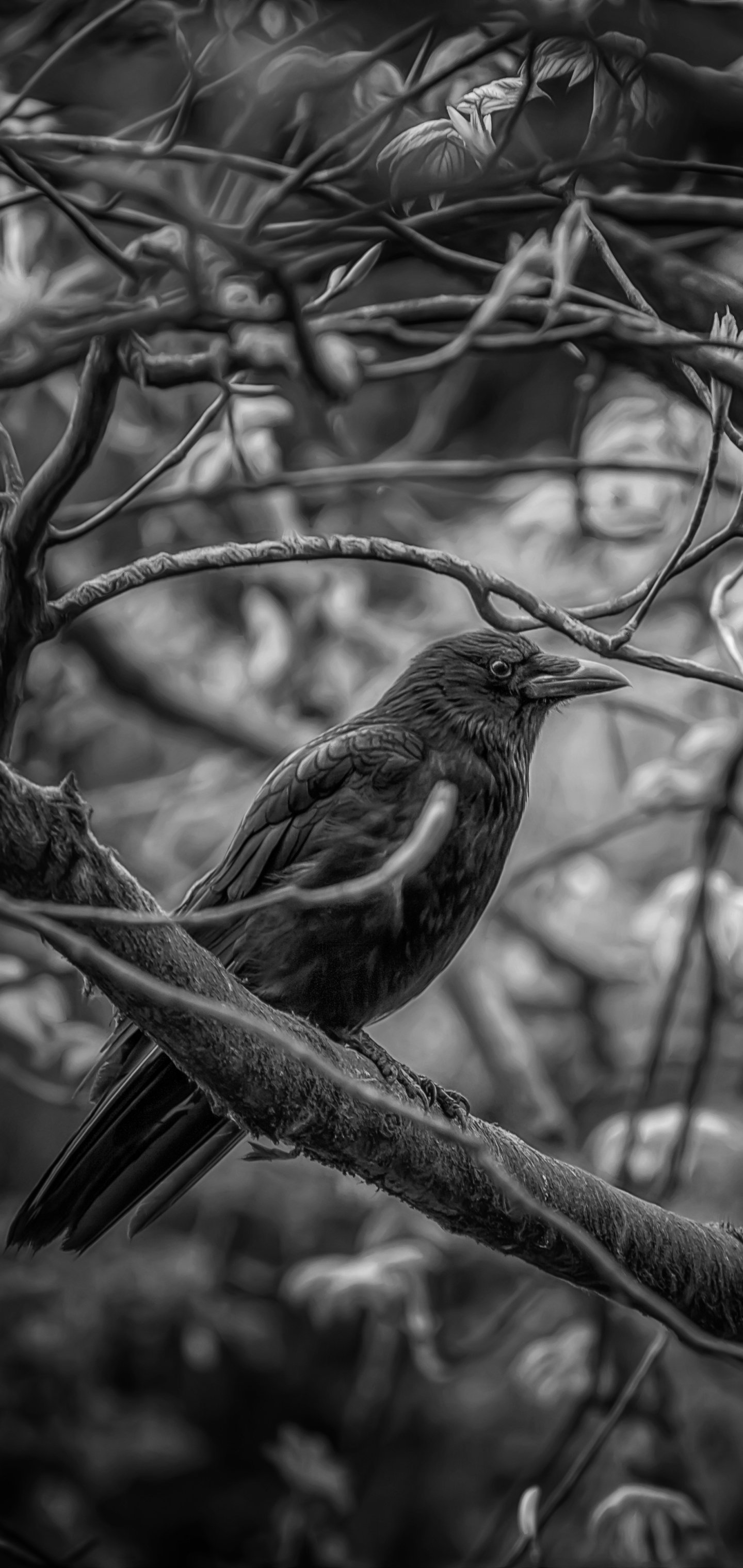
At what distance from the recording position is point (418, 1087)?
8.51 feet

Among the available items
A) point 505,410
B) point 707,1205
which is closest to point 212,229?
point 707,1205

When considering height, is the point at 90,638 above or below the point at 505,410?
above

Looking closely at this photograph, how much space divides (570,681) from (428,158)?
1101 millimetres

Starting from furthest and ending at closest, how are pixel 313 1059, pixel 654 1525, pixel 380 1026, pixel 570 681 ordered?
pixel 380 1026, pixel 570 681, pixel 654 1525, pixel 313 1059

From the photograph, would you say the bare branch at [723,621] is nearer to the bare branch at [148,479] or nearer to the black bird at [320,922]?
the black bird at [320,922]

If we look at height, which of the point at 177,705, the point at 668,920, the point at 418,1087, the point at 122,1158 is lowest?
the point at 668,920

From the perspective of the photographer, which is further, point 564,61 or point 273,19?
point 273,19

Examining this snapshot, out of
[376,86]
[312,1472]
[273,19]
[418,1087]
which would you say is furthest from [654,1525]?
[273,19]

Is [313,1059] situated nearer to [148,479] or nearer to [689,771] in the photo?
[148,479]

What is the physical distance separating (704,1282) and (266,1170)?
225cm

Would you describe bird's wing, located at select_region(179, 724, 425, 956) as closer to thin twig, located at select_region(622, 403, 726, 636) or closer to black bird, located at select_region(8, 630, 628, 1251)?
black bird, located at select_region(8, 630, 628, 1251)

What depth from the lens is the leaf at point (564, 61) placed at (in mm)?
2264

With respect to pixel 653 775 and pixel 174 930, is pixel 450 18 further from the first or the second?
pixel 653 775

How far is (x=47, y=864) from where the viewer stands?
166 cm
